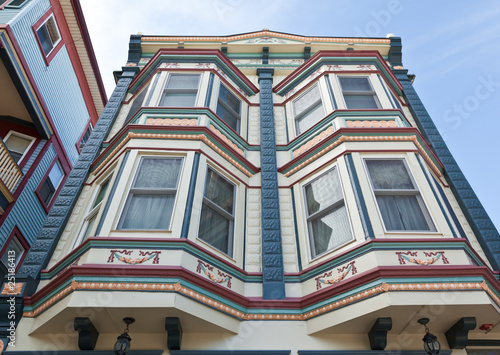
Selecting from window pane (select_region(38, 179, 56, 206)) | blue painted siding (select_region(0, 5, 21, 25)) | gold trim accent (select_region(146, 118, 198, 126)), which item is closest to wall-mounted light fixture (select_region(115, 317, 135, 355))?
gold trim accent (select_region(146, 118, 198, 126))

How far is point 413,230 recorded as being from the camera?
21.3 ft

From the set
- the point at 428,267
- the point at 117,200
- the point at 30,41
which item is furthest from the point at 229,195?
the point at 30,41

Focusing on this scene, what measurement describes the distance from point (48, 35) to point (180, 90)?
25.2 feet

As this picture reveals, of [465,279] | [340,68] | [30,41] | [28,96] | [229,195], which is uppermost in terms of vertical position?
[30,41]

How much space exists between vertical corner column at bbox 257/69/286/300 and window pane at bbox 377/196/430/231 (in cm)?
202

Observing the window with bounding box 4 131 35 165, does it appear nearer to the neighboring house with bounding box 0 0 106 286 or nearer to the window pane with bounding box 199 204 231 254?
the neighboring house with bounding box 0 0 106 286

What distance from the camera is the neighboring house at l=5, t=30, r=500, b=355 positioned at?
18.1 ft

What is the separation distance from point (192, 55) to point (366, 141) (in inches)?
228

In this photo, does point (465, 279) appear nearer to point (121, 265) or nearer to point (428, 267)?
point (428, 267)

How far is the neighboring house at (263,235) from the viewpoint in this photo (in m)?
5.52

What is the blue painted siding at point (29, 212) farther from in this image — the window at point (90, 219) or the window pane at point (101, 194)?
the window at point (90, 219)

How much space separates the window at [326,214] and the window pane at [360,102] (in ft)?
8.62

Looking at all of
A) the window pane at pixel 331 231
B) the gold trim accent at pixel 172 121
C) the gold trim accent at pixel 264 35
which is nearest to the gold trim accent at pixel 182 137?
the gold trim accent at pixel 172 121

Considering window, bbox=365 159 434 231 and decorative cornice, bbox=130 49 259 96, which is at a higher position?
decorative cornice, bbox=130 49 259 96
